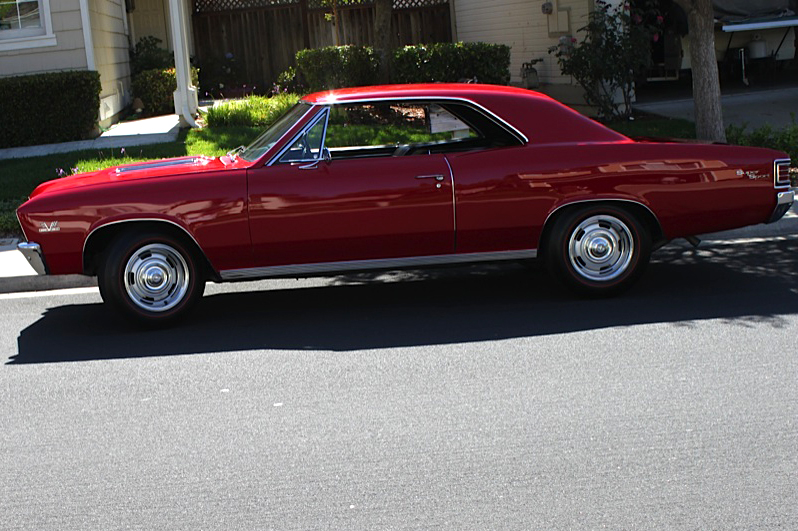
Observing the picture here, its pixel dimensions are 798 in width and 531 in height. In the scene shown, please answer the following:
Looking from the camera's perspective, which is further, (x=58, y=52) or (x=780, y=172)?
(x=58, y=52)

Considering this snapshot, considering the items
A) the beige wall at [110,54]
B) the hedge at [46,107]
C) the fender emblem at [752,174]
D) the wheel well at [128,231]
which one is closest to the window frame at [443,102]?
the wheel well at [128,231]

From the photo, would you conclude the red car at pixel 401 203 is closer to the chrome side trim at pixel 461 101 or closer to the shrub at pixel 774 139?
the chrome side trim at pixel 461 101

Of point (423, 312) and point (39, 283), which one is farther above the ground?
point (39, 283)

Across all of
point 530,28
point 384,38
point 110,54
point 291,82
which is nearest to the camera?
point 384,38

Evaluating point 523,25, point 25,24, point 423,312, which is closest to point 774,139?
point 423,312

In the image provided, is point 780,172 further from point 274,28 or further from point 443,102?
point 274,28

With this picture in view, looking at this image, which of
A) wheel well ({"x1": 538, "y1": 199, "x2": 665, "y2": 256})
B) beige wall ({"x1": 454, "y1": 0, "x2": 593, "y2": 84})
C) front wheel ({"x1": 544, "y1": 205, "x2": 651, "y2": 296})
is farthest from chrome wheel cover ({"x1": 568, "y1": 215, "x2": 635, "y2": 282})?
beige wall ({"x1": 454, "y1": 0, "x2": 593, "y2": 84})

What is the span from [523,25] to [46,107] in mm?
9193

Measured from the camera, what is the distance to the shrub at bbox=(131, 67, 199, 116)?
18.4 meters

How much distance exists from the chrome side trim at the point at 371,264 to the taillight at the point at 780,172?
178cm

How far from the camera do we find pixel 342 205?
23.0 ft

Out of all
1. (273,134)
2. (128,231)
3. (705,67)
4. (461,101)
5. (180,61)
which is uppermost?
(180,61)

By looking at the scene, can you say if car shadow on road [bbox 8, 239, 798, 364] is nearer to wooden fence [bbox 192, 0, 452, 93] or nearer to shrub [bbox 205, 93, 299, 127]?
shrub [bbox 205, 93, 299, 127]

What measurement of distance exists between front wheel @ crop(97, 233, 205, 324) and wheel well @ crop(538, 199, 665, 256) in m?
2.39
